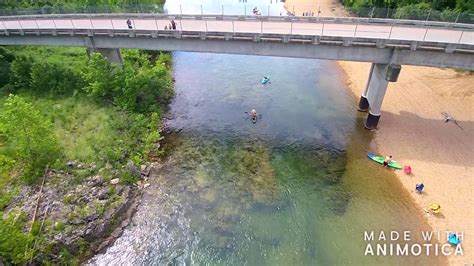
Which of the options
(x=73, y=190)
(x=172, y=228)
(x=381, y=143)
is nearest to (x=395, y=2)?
(x=381, y=143)

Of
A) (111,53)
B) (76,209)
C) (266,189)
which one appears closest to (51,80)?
(111,53)

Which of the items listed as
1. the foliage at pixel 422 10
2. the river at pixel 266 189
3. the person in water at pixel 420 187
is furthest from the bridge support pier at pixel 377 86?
the person in water at pixel 420 187

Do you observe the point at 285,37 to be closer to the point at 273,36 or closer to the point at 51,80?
the point at 273,36

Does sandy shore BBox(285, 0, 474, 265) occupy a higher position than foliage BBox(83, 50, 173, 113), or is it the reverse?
foliage BBox(83, 50, 173, 113)

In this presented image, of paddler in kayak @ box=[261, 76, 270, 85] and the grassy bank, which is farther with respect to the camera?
paddler in kayak @ box=[261, 76, 270, 85]

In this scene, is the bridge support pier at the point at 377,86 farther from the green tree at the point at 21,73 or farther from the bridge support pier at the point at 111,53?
the green tree at the point at 21,73

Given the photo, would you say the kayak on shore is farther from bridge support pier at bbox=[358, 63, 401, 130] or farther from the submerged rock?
the submerged rock

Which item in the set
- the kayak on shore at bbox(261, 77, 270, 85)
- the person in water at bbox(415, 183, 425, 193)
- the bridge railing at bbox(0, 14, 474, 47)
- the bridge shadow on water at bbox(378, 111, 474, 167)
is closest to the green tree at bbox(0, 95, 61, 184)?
the bridge railing at bbox(0, 14, 474, 47)
